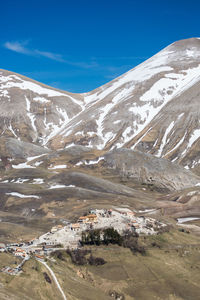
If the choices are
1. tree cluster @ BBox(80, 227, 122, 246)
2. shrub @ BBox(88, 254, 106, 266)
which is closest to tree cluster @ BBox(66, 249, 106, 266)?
shrub @ BBox(88, 254, 106, 266)

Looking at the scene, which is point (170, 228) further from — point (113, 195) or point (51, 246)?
Answer: point (113, 195)

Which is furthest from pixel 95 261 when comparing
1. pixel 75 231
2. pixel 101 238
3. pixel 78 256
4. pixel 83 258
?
pixel 75 231

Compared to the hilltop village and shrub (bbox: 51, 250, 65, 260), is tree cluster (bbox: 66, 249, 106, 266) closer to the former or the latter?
shrub (bbox: 51, 250, 65, 260)

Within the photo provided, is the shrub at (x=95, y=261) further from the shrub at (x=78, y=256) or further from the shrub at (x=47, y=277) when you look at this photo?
the shrub at (x=47, y=277)

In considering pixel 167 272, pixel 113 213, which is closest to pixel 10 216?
pixel 113 213

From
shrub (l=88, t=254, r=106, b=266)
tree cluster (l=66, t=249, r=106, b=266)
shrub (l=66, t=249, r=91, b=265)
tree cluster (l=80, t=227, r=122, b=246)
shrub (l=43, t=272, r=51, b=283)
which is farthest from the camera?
tree cluster (l=80, t=227, r=122, b=246)

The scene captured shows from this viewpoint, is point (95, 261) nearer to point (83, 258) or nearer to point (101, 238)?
point (83, 258)

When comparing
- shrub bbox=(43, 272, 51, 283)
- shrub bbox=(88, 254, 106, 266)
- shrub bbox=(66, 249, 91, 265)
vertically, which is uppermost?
shrub bbox=(43, 272, 51, 283)

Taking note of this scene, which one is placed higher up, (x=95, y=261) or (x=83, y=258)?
(x=83, y=258)
